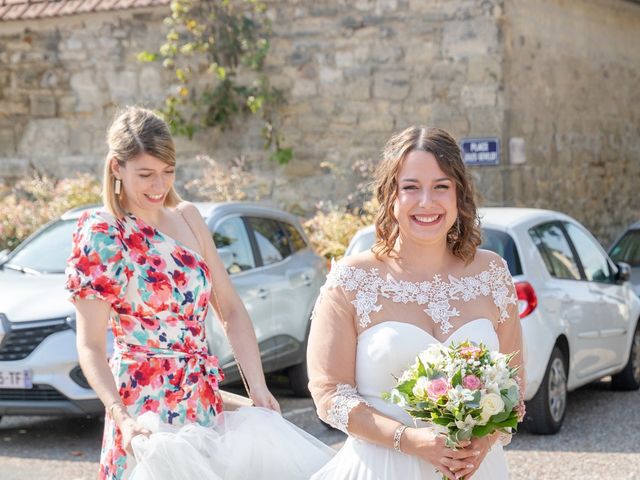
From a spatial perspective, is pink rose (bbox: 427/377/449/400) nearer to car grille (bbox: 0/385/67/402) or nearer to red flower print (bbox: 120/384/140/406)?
red flower print (bbox: 120/384/140/406)

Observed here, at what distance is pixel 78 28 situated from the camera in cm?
1630

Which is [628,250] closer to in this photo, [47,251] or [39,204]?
[47,251]

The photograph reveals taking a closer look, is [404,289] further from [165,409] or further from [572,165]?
[572,165]

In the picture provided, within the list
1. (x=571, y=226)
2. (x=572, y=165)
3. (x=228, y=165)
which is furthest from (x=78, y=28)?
(x=571, y=226)

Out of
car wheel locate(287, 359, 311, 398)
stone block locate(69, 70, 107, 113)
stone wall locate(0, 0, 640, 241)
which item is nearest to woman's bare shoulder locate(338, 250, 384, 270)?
car wheel locate(287, 359, 311, 398)

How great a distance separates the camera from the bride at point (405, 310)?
3.38 metres

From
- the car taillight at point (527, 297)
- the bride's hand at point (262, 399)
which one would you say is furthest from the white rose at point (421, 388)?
the car taillight at point (527, 297)

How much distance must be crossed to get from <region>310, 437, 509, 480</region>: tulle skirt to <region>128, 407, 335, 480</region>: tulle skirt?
130 millimetres

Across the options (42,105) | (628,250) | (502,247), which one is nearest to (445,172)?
(502,247)

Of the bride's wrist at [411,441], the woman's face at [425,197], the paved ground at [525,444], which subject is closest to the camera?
the bride's wrist at [411,441]

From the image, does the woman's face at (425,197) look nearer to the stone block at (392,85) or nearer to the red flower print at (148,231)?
the red flower print at (148,231)

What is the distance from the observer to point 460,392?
313 cm

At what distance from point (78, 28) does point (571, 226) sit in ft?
30.0

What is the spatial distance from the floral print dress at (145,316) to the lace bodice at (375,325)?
524 millimetres
